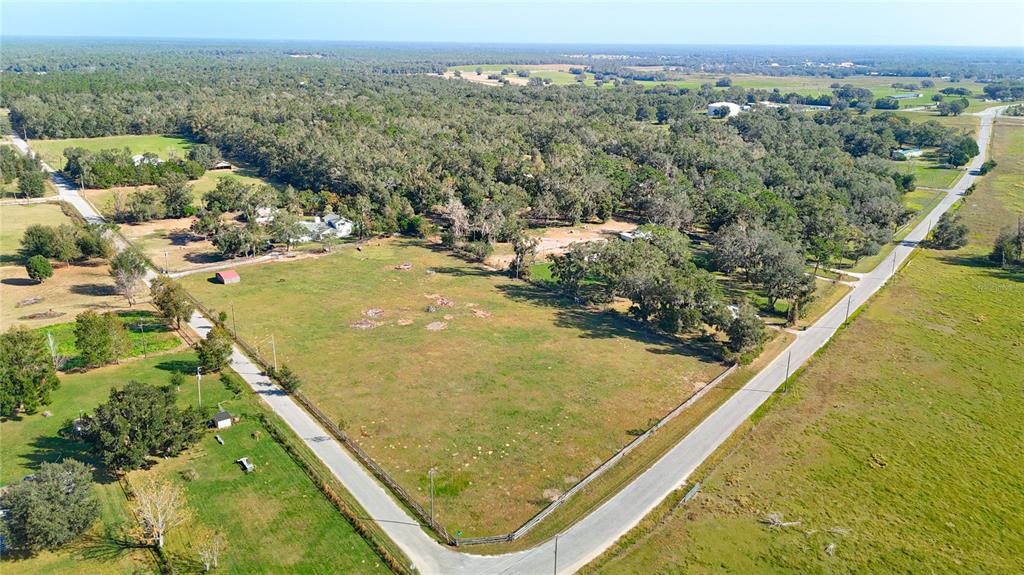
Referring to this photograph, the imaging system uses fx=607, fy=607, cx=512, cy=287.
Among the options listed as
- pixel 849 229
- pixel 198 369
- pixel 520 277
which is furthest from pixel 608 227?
pixel 198 369

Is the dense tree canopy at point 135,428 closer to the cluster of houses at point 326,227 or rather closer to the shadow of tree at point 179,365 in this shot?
the shadow of tree at point 179,365

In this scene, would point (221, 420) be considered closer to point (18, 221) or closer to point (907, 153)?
point (18, 221)

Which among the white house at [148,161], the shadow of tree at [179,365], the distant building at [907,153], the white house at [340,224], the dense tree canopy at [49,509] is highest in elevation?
the distant building at [907,153]

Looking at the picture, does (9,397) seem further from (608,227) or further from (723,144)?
(723,144)

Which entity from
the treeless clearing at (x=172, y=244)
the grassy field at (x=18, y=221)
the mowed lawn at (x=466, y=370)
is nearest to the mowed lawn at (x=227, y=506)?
the mowed lawn at (x=466, y=370)

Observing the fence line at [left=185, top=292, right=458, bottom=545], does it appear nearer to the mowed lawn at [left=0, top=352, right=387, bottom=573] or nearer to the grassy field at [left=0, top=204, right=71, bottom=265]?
the mowed lawn at [left=0, top=352, right=387, bottom=573]

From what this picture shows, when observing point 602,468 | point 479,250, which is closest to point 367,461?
point 602,468
